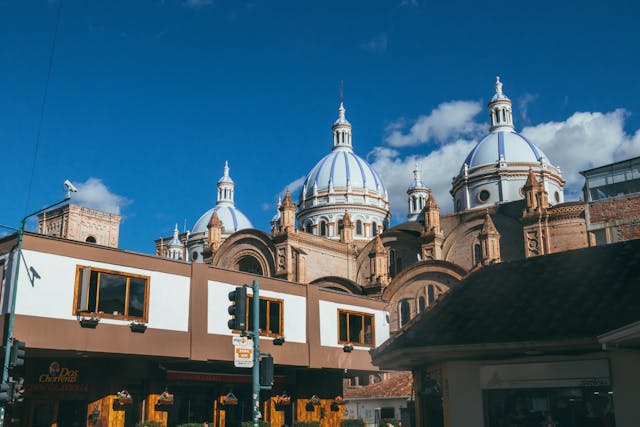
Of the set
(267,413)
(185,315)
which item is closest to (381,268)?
(267,413)

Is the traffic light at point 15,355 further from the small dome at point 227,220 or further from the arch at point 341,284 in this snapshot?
the small dome at point 227,220

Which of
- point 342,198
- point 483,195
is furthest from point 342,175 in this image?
point 483,195

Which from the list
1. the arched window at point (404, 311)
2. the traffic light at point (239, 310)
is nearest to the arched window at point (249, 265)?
the arched window at point (404, 311)

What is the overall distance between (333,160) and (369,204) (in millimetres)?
8212

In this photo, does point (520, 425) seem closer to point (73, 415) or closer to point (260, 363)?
point (260, 363)

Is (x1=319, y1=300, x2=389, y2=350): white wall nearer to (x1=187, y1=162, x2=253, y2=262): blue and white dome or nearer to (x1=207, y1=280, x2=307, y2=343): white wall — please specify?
(x1=207, y1=280, x2=307, y2=343): white wall

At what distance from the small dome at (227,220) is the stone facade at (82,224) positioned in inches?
939

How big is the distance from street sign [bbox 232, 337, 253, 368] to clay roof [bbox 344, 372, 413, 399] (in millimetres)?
26234

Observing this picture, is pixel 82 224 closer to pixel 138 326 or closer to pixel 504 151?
pixel 504 151

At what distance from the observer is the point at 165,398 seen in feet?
85.4

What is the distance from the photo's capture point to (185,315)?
2522 centimetres

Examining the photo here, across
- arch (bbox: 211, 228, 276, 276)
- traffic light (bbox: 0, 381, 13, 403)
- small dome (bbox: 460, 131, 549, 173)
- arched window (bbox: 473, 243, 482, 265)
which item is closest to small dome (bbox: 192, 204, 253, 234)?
arch (bbox: 211, 228, 276, 276)

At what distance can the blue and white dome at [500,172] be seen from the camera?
211 ft

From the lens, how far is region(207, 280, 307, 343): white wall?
2622 centimetres
